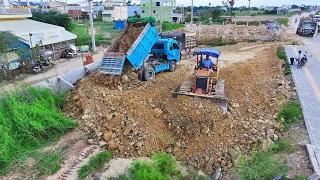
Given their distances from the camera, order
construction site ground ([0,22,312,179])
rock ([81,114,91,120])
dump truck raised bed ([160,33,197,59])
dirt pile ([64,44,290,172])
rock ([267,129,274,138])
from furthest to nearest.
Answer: dump truck raised bed ([160,33,197,59])
rock ([81,114,91,120])
rock ([267,129,274,138])
dirt pile ([64,44,290,172])
construction site ground ([0,22,312,179])

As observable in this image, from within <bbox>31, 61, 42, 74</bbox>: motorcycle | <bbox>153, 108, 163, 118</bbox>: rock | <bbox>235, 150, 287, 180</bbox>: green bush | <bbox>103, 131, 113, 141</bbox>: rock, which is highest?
<bbox>31, 61, 42, 74</bbox>: motorcycle

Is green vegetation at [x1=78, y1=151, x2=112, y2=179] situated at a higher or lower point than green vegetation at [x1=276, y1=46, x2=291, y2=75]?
lower

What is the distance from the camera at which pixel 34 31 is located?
66.7 feet

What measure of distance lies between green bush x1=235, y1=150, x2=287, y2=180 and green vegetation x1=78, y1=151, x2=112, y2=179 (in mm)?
4020

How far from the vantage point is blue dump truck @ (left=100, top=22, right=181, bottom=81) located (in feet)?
40.9

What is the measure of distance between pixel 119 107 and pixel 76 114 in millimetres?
1989

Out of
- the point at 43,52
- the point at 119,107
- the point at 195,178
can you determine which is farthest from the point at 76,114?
the point at 43,52

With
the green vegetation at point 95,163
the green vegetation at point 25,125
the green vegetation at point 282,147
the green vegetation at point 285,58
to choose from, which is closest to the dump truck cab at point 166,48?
the green vegetation at point 285,58

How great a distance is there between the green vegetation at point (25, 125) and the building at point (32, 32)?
1021 cm

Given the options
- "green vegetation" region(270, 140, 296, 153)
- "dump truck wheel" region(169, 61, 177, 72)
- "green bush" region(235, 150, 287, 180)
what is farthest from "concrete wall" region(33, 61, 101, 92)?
"green vegetation" region(270, 140, 296, 153)

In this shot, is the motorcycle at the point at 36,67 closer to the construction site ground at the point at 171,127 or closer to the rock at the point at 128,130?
the construction site ground at the point at 171,127

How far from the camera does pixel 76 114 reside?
35.4ft

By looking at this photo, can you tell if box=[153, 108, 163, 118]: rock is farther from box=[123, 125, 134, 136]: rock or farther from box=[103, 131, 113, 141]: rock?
box=[103, 131, 113, 141]: rock

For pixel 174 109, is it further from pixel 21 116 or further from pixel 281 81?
pixel 281 81
